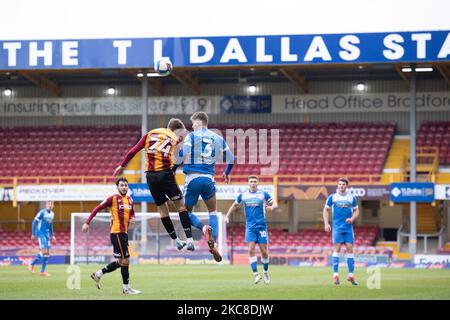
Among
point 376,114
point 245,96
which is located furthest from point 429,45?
point 245,96

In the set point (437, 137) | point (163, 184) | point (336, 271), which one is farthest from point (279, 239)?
point (163, 184)

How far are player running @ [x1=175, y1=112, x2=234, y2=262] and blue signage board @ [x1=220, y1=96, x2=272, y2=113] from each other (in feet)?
93.5

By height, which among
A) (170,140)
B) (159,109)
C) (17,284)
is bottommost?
(17,284)

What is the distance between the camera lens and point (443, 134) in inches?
1577

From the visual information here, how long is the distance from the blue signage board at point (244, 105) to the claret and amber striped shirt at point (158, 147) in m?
28.7

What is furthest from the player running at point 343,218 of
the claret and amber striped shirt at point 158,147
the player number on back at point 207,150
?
the claret and amber striped shirt at point 158,147

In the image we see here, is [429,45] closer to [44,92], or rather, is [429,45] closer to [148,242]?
[148,242]

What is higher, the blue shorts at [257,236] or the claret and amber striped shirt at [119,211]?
the claret and amber striped shirt at [119,211]

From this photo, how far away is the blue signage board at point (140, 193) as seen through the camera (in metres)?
36.4

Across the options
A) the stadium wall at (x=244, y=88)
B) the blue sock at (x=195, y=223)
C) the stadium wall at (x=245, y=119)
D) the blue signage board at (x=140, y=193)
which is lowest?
the blue sock at (x=195, y=223)

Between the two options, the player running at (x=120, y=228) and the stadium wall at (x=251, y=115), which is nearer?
the player running at (x=120, y=228)

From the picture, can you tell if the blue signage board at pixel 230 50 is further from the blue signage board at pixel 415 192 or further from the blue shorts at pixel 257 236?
the blue shorts at pixel 257 236

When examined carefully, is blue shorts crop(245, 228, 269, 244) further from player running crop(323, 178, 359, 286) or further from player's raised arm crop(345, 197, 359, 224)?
player's raised arm crop(345, 197, 359, 224)

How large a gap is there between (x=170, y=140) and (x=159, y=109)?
29469 millimetres
